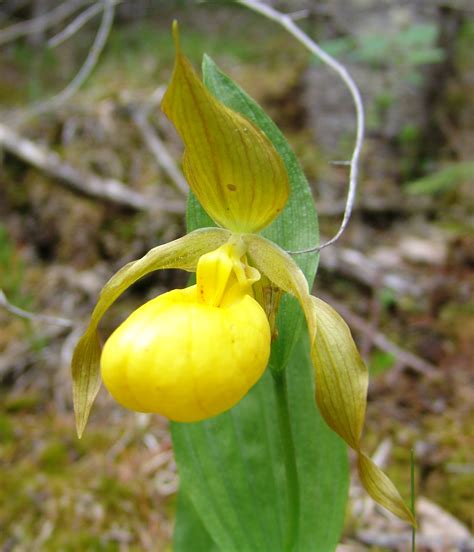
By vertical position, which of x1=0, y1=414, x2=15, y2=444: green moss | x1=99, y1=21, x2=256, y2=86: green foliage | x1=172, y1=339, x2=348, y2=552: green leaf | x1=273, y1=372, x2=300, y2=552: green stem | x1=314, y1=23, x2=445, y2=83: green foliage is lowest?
x1=0, y1=414, x2=15, y2=444: green moss

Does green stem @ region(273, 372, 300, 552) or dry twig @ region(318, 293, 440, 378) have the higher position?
green stem @ region(273, 372, 300, 552)

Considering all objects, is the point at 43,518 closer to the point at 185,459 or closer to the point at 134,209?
the point at 185,459

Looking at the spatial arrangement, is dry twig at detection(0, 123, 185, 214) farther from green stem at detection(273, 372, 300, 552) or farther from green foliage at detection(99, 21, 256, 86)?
green stem at detection(273, 372, 300, 552)

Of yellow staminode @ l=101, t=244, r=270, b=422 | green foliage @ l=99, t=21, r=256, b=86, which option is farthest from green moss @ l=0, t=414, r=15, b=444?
green foliage @ l=99, t=21, r=256, b=86

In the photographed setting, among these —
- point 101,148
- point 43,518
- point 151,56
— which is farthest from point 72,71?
point 43,518

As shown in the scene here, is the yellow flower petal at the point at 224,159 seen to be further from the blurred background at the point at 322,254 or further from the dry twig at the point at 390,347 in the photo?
the dry twig at the point at 390,347
